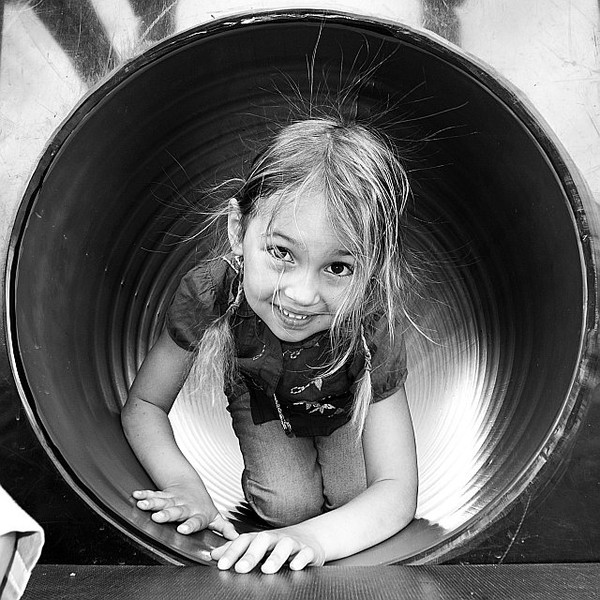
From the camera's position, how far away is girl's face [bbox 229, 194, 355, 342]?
85 centimetres

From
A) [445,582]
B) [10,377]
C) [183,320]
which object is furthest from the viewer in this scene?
[183,320]

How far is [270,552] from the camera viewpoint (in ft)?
2.67

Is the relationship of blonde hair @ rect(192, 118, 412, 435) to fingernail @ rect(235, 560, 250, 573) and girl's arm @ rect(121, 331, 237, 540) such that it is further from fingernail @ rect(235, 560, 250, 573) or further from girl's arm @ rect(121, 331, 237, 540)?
fingernail @ rect(235, 560, 250, 573)

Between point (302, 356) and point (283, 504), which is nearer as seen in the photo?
point (302, 356)

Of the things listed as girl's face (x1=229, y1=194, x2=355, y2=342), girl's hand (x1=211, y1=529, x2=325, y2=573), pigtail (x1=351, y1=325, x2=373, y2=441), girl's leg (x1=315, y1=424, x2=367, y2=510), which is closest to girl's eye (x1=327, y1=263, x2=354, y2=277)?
girl's face (x1=229, y1=194, x2=355, y2=342)

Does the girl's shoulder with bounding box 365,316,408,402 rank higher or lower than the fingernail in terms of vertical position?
higher

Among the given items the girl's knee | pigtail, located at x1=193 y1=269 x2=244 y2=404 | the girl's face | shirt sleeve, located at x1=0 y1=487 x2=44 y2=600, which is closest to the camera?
shirt sleeve, located at x1=0 y1=487 x2=44 y2=600

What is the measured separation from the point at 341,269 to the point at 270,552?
0.31 m

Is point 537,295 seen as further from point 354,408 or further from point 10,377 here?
point 10,377

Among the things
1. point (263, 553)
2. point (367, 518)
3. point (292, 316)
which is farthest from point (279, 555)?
point (292, 316)

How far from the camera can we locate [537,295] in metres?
0.97

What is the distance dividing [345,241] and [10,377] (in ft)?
1.20

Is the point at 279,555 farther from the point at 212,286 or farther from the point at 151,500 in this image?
the point at 212,286

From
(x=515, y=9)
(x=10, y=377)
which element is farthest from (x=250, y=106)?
(x=10, y=377)
